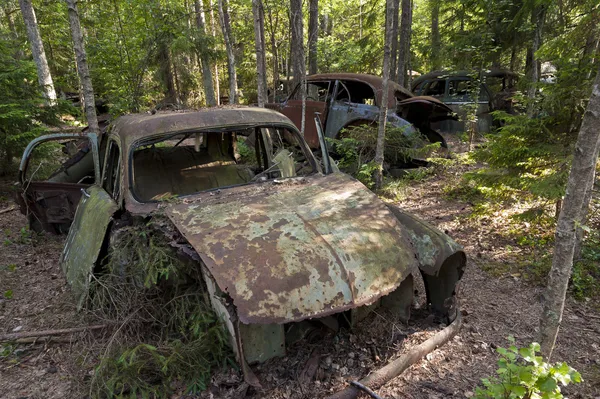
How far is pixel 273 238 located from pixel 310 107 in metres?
6.04

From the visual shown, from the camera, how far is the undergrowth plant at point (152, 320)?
253 centimetres

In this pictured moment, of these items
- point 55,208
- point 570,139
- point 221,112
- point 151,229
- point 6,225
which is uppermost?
point 221,112

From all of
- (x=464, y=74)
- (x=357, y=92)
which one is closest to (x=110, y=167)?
(x=357, y=92)

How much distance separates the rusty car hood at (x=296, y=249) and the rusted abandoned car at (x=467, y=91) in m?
7.05

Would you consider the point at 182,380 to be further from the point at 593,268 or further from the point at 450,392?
the point at 593,268

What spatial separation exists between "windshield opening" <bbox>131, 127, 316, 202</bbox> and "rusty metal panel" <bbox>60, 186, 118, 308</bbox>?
0.53 meters

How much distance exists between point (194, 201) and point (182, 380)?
137 centimetres

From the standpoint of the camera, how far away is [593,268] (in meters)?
3.77

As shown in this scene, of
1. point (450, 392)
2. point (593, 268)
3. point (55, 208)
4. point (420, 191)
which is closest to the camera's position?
point (450, 392)

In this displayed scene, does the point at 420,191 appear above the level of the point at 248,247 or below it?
below

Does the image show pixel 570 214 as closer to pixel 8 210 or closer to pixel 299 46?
pixel 299 46

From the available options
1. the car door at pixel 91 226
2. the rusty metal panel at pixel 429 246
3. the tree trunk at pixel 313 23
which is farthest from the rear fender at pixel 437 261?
the tree trunk at pixel 313 23

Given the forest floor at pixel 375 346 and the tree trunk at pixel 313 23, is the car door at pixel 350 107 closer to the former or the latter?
the forest floor at pixel 375 346

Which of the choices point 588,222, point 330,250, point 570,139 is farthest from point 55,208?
point 588,222
